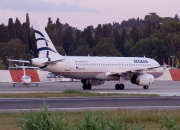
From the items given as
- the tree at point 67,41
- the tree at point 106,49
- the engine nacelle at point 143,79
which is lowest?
the engine nacelle at point 143,79

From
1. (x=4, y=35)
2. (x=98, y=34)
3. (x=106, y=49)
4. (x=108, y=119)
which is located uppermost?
(x=98, y=34)

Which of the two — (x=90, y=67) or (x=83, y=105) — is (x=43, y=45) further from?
(x=83, y=105)

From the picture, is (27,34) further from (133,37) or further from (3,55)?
(133,37)

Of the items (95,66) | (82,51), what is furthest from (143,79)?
(82,51)

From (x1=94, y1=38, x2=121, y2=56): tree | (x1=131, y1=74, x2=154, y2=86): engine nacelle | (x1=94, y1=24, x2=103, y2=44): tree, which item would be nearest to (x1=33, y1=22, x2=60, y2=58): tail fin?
(x1=131, y1=74, x2=154, y2=86): engine nacelle

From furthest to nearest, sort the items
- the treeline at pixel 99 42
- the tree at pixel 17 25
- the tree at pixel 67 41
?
the tree at pixel 67 41 → the tree at pixel 17 25 → the treeline at pixel 99 42

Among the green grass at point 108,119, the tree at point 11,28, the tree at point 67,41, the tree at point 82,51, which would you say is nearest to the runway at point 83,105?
the green grass at point 108,119

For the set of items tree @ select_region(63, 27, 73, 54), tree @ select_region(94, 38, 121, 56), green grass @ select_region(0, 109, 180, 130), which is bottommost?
green grass @ select_region(0, 109, 180, 130)

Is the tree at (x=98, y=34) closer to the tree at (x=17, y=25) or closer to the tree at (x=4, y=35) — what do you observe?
the tree at (x=17, y=25)

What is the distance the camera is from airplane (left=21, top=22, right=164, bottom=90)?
49656 millimetres

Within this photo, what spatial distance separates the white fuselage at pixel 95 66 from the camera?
49750mm

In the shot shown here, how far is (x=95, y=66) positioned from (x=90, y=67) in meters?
0.69

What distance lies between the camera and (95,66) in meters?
52.1

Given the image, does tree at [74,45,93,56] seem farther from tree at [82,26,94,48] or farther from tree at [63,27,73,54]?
tree at [82,26,94,48]
